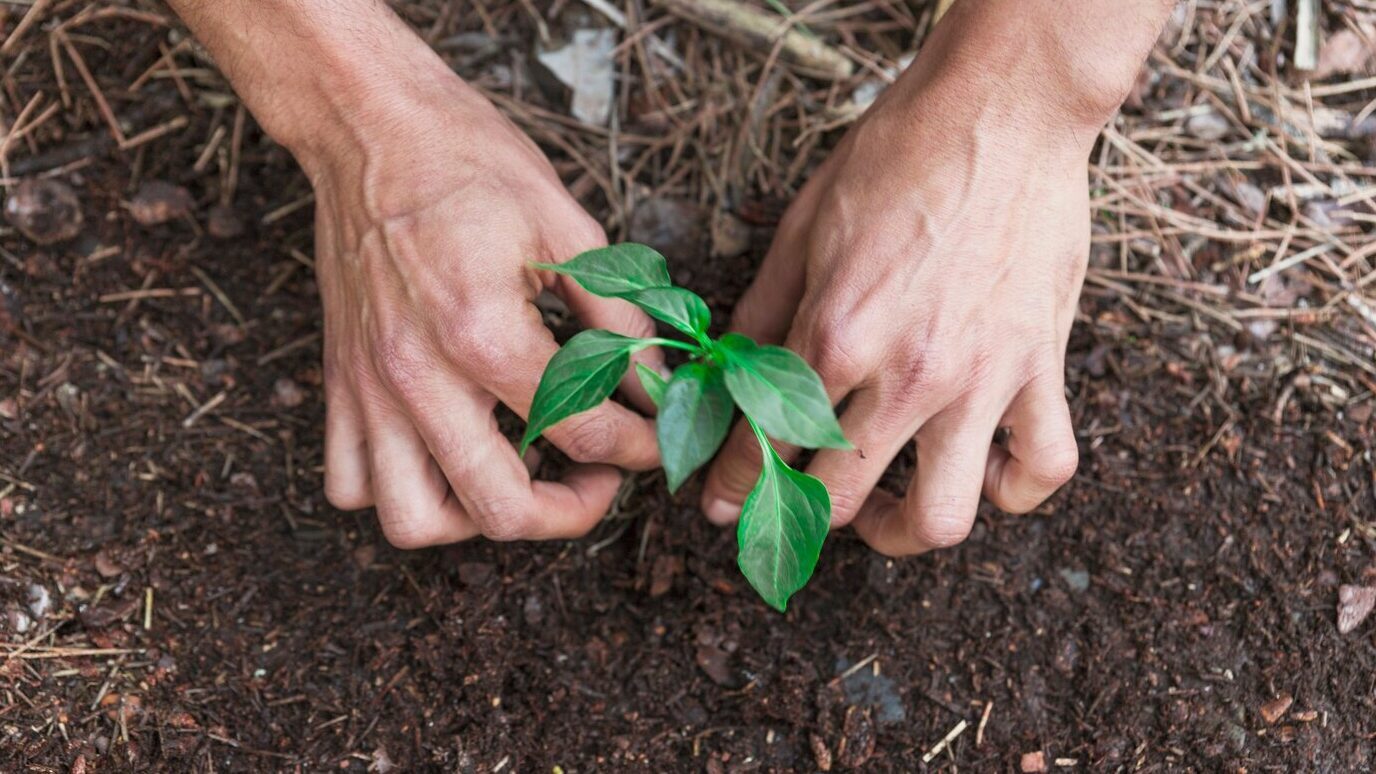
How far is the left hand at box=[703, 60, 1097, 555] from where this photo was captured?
5.64ft

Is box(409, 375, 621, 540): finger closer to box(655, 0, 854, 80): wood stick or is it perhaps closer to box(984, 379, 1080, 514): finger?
box(984, 379, 1080, 514): finger

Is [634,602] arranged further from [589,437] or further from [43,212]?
[43,212]

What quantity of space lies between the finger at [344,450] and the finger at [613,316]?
0.43 metres

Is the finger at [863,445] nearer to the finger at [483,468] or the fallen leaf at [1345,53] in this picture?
the finger at [483,468]

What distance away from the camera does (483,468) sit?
5.88 ft

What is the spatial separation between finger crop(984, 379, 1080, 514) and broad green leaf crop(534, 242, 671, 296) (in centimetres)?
74

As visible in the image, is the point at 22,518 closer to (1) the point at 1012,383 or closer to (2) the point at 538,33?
(2) the point at 538,33

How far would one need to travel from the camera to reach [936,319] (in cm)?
173

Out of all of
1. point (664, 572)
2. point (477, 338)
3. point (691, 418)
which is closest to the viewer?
point (691, 418)

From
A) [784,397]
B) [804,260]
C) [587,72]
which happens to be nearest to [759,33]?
[587,72]

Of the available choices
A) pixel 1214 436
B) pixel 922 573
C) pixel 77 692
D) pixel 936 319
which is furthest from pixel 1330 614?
pixel 77 692

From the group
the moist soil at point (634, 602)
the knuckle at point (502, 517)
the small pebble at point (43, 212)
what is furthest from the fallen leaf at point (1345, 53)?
the small pebble at point (43, 212)

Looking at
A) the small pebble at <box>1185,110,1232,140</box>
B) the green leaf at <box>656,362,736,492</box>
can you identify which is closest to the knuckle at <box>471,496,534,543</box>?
the green leaf at <box>656,362,736,492</box>

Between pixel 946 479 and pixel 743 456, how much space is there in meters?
0.34
